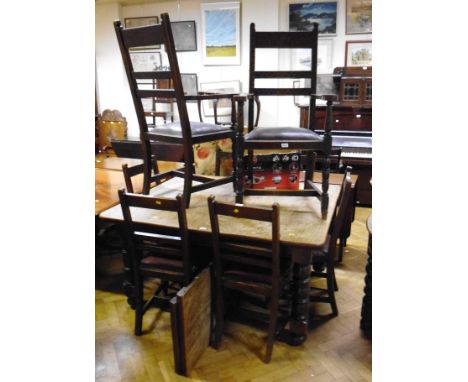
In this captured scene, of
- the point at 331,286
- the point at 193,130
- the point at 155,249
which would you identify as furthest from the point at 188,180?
the point at 331,286

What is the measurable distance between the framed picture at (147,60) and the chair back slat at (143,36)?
395 cm

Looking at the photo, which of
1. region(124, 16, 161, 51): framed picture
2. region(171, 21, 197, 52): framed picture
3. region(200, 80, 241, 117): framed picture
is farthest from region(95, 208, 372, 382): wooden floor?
region(124, 16, 161, 51): framed picture

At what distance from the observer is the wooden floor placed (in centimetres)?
181

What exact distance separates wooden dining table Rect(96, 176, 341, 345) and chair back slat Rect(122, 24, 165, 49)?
918 millimetres

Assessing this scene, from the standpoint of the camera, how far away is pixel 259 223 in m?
1.92

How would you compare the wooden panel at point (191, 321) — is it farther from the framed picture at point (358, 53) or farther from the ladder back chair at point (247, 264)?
the framed picture at point (358, 53)

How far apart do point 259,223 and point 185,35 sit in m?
4.50

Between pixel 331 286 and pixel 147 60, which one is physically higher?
pixel 147 60

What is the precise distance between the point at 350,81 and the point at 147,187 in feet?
8.99

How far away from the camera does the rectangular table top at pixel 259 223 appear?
178 cm

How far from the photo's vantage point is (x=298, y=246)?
1723 mm

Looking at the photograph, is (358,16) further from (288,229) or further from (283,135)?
(288,229)

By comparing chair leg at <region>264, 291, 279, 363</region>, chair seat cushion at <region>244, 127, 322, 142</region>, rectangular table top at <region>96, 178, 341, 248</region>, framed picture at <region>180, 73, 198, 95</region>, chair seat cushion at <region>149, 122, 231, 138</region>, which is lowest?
chair leg at <region>264, 291, 279, 363</region>

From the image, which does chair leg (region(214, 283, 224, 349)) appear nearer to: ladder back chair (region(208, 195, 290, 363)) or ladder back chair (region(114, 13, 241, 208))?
ladder back chair (region(208, 195, 290, 363))
